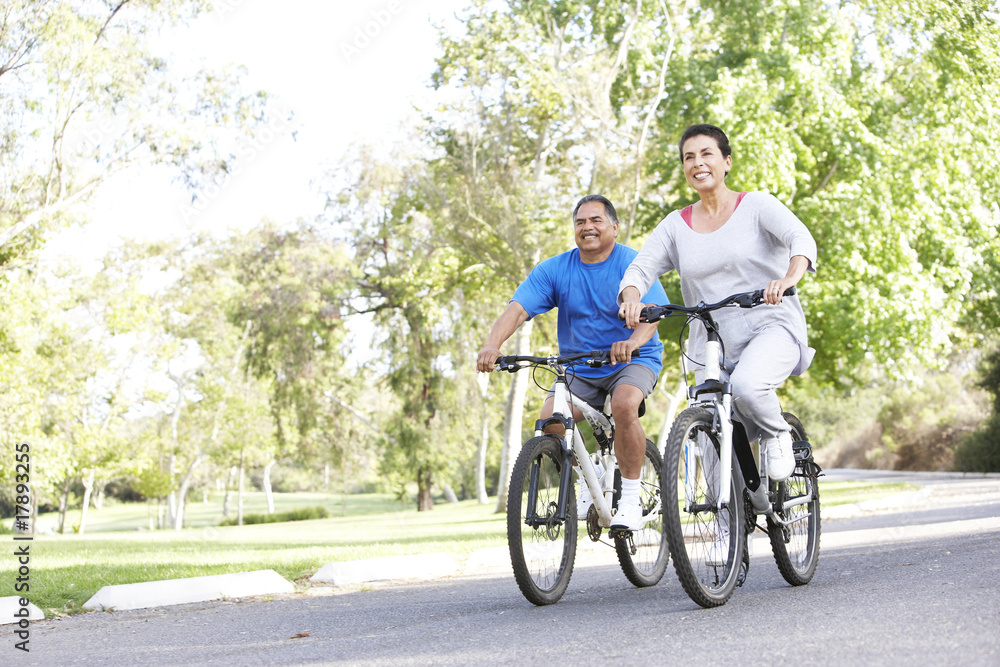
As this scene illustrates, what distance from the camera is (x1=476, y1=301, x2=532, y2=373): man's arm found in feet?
17.0

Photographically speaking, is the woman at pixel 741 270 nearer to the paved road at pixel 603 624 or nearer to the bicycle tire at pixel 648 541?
the bicycle tire at pixel 648 541

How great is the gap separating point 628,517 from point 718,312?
3.95ft

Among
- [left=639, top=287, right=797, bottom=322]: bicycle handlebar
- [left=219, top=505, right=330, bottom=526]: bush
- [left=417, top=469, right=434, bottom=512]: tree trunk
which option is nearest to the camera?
[left=639, top=287, right=797, bottom=322]: bicycle handlebar

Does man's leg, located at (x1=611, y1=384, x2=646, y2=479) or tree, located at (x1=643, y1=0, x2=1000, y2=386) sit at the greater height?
tree, located at (x1=643, y1=0, x2=1000, y2=386)

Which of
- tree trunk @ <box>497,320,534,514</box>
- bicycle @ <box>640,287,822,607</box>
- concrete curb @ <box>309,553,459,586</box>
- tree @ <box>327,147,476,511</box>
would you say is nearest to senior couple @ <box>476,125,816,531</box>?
bicycle @ <box>640,287,822,607</box>

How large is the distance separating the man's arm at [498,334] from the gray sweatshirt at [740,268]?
27.0 inches

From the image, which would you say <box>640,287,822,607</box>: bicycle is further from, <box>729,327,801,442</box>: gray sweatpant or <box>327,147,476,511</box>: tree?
<box>327,147,476,511</box>: tree

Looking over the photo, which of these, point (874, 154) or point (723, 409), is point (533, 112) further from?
point (723, 409)

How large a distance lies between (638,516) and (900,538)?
364 cm

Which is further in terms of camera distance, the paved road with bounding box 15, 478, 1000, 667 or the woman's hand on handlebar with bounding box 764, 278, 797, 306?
the woman's hand on handlebar with bounding box 764, 278, 797, 306

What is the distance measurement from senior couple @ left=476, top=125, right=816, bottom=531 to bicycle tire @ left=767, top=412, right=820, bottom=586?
11.7 inches

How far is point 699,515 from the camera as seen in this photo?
4691 mm

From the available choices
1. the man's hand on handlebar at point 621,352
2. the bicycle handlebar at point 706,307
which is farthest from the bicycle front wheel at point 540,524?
the bicycle handlebar at point 706,307

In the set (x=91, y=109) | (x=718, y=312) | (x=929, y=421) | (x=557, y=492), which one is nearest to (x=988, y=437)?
(x=929, y=421)
